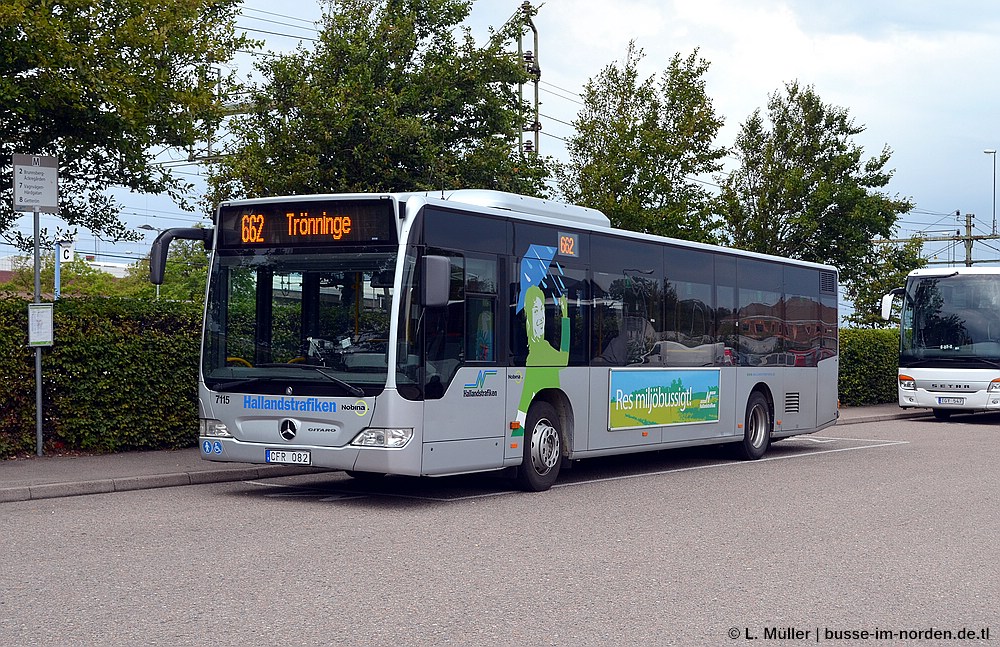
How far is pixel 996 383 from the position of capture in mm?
27688

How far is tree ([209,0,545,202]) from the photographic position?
64.7 ft

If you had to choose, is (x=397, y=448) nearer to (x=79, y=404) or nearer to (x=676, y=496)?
(x=676, y=496)

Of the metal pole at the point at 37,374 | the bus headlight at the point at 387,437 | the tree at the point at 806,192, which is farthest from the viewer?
the tree at the point at 806,192

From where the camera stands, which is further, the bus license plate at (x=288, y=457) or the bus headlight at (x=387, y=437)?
the bus license plate at (x=288, y=457)

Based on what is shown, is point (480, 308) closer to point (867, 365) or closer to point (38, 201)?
point (38, 201)

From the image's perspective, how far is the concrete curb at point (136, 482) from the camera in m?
12.0

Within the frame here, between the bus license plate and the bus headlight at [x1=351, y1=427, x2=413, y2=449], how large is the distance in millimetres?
638

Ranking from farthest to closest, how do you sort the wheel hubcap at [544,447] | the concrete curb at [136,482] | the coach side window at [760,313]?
1. the coach side window at [760,313]
2. the wheel hubcap at [544,447]
3. the concrete curb at [136,482]

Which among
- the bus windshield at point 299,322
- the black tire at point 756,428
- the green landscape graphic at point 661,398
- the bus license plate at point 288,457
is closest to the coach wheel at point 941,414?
the black tire at point 756,428

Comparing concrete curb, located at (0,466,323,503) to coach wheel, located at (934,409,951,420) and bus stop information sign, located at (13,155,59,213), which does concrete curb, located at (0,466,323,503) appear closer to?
bus stop information sign, located at (13,155,59,213)

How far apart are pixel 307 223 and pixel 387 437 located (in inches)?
88.8

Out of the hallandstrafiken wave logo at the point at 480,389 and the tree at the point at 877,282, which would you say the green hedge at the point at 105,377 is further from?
the tree at the point at 877,282

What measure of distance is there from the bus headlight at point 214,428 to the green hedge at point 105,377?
3.33 m

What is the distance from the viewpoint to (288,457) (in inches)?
468
